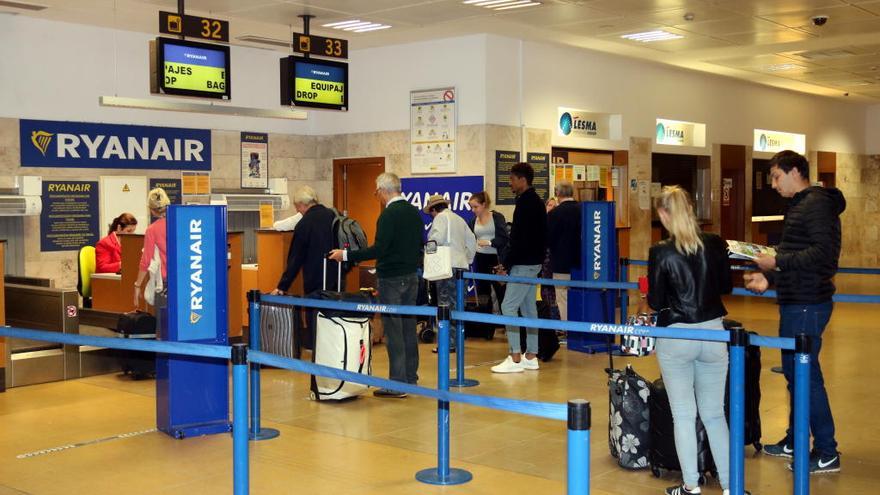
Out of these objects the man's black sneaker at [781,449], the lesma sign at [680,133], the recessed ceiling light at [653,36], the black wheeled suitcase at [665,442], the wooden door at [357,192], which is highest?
the recessed ceiling light at [653,36]

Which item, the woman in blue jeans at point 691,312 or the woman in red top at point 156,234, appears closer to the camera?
the woman in blue jeans at point 691,312

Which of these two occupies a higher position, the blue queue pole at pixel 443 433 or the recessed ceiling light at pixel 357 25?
the recessed ceiling light at pixel 357 25

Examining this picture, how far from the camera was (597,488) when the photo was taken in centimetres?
471

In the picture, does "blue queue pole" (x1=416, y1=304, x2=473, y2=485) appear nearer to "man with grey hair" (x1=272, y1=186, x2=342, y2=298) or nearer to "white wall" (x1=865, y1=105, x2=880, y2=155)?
"man with grey hair" (x1=272, y1=186, x2=342, y2=298)

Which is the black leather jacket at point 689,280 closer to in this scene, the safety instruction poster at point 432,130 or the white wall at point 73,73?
the safety instruction poster at point 432,130

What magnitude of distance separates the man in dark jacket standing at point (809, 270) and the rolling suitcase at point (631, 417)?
736mm

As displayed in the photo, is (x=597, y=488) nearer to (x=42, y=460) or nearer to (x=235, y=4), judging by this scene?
(x=42, y=460)

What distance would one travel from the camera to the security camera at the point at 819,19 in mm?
9602

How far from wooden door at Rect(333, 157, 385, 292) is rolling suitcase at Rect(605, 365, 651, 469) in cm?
737

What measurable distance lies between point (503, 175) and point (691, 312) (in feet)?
21.7

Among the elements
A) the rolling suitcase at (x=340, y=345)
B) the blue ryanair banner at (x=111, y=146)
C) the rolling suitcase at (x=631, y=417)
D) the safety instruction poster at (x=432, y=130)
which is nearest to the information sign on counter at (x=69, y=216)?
the blue ryanair banner at (x=111, y=146)

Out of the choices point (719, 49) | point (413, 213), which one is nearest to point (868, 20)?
point (719, 49)

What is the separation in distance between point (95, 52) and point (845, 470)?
8.30 m

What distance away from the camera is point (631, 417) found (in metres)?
4.96
